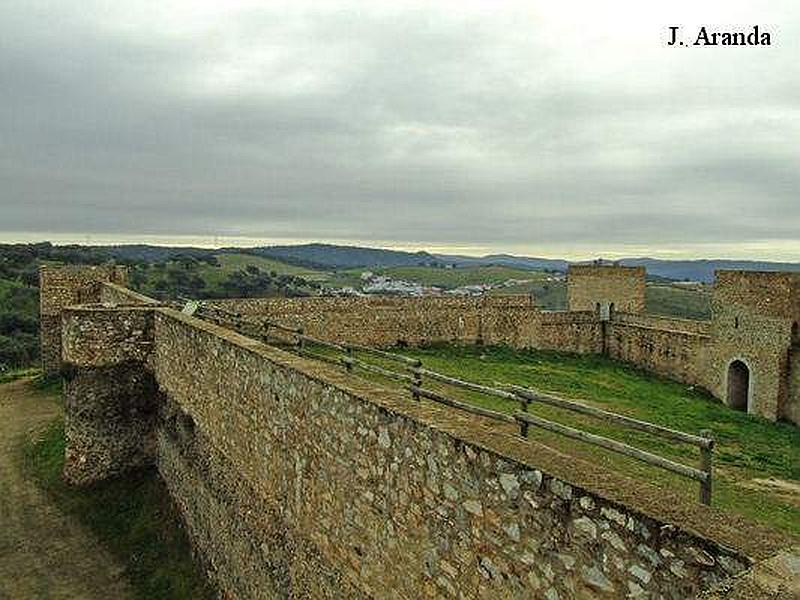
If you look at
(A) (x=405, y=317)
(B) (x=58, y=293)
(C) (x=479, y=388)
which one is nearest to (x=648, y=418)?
(A) (x=405, y=317)

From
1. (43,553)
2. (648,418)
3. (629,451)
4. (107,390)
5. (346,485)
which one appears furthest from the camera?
(648,418)

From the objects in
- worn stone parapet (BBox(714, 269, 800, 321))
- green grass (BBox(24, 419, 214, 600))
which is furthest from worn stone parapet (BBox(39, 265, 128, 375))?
worn stone parapet (BBox(714, 269, 800, 321))

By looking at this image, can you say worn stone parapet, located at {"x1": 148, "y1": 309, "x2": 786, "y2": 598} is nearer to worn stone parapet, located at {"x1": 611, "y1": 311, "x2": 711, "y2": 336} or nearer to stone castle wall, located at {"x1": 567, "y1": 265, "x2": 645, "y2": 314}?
worn stone parapet, located at {"x1": 611, "y1": 311, "x2": 711, "y2": 336}

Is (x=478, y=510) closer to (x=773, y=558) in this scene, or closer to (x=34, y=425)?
(x=773, y=558)

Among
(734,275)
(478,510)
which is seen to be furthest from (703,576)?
(734,275)

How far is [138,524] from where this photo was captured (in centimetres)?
1516

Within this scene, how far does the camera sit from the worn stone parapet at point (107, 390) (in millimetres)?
16078

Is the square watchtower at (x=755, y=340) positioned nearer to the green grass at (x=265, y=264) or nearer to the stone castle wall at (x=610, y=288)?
the stone castle wall at (x=610, y=288)

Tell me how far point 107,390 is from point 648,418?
1243cm

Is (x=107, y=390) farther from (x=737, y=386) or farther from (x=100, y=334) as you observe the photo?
(x=737, y=386)

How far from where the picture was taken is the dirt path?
13.0m

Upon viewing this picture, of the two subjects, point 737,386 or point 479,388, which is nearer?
point 479,388

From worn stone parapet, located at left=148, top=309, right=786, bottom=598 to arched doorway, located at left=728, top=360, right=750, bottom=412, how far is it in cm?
1822

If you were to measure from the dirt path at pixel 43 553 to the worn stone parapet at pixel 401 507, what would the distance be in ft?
7.95
